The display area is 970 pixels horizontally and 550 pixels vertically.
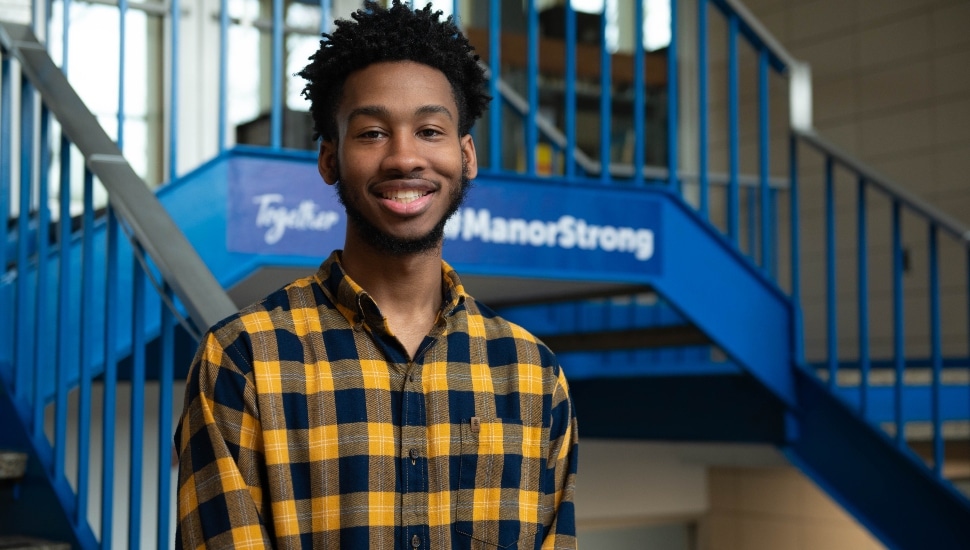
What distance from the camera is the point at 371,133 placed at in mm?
1148

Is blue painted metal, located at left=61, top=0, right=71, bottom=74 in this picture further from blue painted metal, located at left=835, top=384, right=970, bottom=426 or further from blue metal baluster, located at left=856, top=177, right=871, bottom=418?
blue painted metal, located at left=835, top=384, right=970, bottom=426

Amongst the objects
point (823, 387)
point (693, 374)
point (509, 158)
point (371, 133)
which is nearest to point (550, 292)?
point (693, 374)

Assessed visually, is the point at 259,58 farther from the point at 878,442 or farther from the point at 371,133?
the point at 371,133

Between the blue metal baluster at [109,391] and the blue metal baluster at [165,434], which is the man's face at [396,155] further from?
the blue metal baluster at [109,391]

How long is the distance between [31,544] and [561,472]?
122cm

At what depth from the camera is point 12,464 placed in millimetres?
2199

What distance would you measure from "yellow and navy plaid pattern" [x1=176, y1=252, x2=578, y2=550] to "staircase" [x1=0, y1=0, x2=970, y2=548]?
0.53 metres

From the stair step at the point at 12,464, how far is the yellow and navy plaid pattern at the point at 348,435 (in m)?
1.22

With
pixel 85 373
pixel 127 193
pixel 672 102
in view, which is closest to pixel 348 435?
pixel 127 193

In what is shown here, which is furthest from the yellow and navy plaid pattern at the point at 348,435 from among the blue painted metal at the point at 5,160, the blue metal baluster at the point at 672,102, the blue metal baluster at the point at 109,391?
the blue metal baluster at the point at 672,102

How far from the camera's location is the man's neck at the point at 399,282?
1.17 metres

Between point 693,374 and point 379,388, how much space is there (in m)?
2.91

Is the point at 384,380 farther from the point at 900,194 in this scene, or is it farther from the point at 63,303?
the point at 900,194

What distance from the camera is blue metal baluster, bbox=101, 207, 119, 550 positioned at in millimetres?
1960
